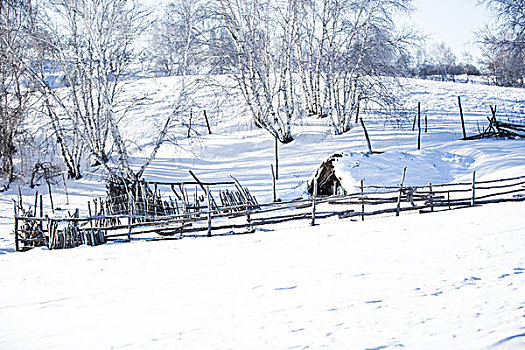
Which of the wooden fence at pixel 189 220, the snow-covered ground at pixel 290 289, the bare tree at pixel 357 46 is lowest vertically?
the wooden fence at pixel 189 220

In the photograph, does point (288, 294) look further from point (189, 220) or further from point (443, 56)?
point (443, 56)

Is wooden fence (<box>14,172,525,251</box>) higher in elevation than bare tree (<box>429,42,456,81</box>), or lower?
lower

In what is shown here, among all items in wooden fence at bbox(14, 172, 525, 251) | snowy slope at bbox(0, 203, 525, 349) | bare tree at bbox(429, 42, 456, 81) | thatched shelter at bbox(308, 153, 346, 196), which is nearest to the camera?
snowy slope at bbox(0, 203, 525, 349)

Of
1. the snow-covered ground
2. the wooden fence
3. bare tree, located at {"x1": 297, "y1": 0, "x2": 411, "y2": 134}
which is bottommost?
the wooden fence

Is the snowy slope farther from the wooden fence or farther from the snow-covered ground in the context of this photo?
the wooden fence

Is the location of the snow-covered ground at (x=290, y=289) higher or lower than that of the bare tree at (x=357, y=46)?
lower

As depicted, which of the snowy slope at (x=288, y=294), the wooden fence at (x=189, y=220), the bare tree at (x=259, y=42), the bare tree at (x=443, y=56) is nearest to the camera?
the snowy slope at (x=288, y=294)

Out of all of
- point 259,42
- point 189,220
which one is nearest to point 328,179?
point 189,220

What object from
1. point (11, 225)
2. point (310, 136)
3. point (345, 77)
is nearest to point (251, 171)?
point (310, 136)

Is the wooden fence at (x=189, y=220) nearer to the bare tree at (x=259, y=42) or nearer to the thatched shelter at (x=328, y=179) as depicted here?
the thatched shelter at (x=328, y=179)

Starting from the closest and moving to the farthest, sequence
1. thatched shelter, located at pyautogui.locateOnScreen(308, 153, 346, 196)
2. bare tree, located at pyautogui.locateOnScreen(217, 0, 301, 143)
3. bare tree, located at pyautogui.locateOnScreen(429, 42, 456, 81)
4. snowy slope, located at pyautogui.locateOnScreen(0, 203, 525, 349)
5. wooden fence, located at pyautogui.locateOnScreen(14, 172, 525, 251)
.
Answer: snowy slope, located at pyautogui.locateOnScreen(0, 203, 525, 349), wooden fence, located at pyautogui.locateOnScreen(14, 172, 525, 251), thatched shelter, located at pyautogui.locateOnScreen(308, 153, 346, 196), bare tree, located at pyautogui.locateOnScreen(217, 0, 301, 143), bare tree, located at pyautogui.locateOnScreen(429, 42, 456, 81)

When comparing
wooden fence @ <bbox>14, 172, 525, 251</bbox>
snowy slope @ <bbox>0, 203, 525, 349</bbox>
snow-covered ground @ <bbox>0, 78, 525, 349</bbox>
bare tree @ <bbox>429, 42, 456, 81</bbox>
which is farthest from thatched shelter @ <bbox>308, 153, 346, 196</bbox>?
bare tree @ <bbox>429, 42, 456, 81</bbox>

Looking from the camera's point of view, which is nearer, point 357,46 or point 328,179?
point 328,179

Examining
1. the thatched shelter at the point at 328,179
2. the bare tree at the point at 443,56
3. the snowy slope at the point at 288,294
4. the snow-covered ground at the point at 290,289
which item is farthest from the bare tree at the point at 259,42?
the bare tree at the point at 443,56
